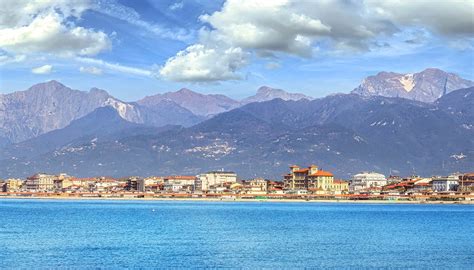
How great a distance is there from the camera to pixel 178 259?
60.4 m

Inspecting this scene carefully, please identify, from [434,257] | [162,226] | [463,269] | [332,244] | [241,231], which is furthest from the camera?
[162,226]

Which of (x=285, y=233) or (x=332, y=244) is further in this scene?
(x=285, y=233)

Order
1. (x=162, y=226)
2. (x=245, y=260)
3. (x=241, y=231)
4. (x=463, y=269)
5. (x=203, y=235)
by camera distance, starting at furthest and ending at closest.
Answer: (x=162, y=226) → (x=241, y=231) → (x=203, y=235) → (x=245, y=260) → (x=463, y=269)

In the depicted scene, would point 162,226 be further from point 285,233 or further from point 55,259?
point 55,259

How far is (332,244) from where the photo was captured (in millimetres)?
74188

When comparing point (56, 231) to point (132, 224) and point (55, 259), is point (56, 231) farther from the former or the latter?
point (55, 259)

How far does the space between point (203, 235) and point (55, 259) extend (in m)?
26.6

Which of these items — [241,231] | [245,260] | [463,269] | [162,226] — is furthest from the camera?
[162,226]

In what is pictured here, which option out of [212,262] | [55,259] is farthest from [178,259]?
[55,259]

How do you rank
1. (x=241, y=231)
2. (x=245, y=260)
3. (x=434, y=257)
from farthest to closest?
(x=241, y=231) < (x=434, y=257) < (x=245, y=260)

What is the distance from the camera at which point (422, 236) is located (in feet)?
286

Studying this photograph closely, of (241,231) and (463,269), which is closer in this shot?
(463,269)

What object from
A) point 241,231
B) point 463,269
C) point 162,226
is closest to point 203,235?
point 241,231

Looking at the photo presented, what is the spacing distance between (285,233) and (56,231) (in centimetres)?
2614
